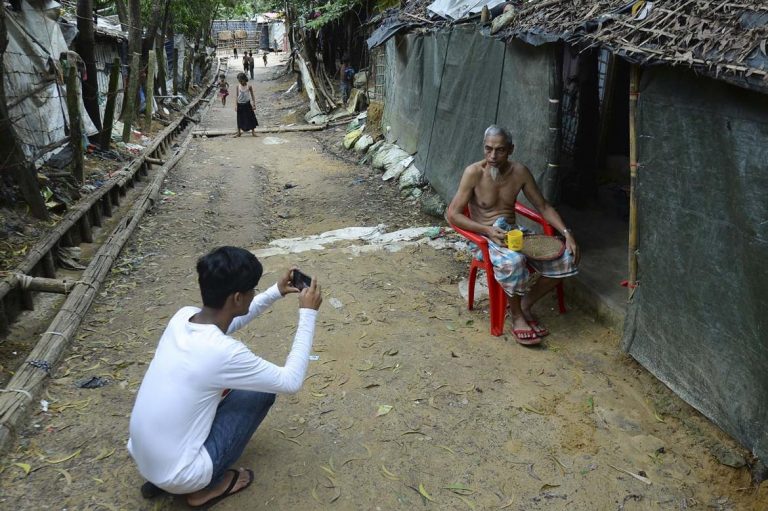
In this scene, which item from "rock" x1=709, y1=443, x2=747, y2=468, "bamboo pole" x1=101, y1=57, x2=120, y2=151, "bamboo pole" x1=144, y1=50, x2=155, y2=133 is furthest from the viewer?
"bamboo pole" x1=144, y1=50, x2=155, y2=133

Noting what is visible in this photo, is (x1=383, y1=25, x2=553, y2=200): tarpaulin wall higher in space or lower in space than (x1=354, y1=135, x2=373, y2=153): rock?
higher

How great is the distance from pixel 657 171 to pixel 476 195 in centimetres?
153

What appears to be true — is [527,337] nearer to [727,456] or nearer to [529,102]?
[727,456]

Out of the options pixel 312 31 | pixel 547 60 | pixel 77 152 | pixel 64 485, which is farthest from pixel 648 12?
pixel 312 31

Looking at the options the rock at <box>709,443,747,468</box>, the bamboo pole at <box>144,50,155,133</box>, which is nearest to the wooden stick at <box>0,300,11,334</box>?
the rock at <box>709,443,747,468</box>

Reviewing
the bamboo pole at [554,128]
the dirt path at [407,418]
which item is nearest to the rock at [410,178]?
the dirt path at [407,418]

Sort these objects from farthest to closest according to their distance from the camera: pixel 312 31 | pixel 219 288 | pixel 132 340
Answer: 1. pixel 312 31
2. pixel 132 340
3. pixel 219 288

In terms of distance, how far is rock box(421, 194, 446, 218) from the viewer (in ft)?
24.6

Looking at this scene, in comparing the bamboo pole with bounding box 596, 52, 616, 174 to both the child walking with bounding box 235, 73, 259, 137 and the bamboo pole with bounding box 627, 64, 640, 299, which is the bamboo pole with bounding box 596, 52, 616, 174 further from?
the child walking with bounding box 235, 73, 259, 137

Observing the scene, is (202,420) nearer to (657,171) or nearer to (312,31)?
(657,171)

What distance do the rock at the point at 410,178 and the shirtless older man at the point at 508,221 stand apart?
4064 mm

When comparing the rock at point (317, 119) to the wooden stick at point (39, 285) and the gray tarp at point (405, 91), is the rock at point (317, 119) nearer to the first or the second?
the gray tarp at point (405, 91)

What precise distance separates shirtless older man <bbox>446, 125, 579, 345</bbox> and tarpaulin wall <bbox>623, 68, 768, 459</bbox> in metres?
0.72

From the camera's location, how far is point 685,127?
309cm
